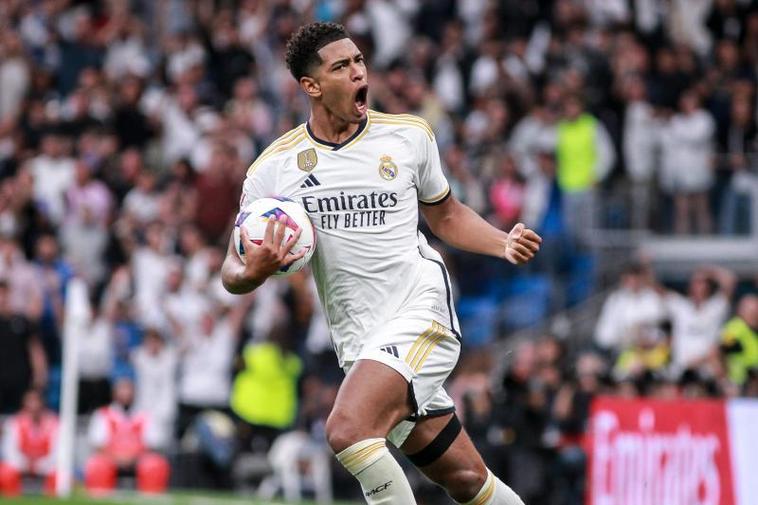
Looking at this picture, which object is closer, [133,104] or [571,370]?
[571,370]

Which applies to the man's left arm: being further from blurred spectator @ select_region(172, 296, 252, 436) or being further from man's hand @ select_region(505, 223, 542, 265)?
blurred spectator @ select_region(172, 296, 252, 436)

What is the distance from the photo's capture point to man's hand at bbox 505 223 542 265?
297 inches

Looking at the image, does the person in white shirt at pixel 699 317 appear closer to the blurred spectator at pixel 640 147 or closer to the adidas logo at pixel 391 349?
the blurred spectator at pixel 640 147

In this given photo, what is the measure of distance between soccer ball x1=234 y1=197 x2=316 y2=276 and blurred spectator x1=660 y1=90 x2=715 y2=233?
12.1 metres

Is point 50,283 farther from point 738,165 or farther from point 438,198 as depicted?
point 438,198

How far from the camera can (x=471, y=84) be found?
67.6ft

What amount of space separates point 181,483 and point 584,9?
8759mm

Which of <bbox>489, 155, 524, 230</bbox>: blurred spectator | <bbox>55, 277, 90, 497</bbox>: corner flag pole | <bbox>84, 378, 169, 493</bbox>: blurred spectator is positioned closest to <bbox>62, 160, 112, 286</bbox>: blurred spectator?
<bbox>84, 378, 169, 493</bbox>: blurred spectator

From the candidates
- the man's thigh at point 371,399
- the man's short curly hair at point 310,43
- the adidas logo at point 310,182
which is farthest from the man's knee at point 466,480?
the man's short curly hair at point 310,43

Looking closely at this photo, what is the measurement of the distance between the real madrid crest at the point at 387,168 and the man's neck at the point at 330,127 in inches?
8.5

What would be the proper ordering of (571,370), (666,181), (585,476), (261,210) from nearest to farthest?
(261,210), (585,476), (571,370), (666,181)

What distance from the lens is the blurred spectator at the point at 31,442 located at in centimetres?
1631

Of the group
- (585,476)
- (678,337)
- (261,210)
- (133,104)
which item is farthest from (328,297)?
(133,104)

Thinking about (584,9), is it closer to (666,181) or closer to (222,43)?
(666,181)
